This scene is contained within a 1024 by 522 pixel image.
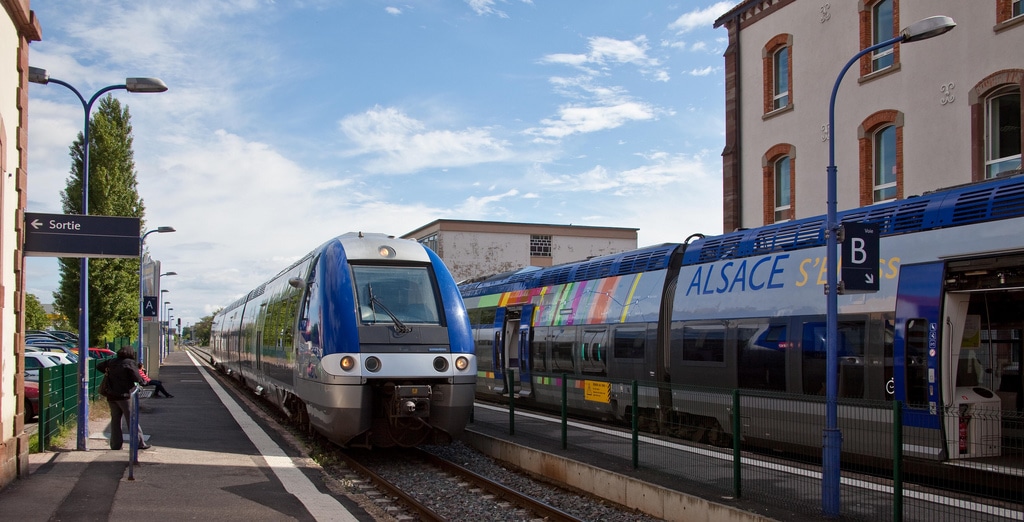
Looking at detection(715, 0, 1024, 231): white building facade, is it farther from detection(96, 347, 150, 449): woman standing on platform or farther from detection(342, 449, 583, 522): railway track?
detection(96, 347, 150, 449): woman standing on platform

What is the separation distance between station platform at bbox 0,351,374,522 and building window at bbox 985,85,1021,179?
14252 millimetres

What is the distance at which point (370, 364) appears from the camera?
11430 mm

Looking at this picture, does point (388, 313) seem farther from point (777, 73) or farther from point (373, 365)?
point (777, 73)

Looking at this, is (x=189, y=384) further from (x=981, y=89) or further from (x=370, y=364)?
(x=981, y=89)

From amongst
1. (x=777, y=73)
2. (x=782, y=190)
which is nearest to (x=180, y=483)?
(x=782, y=190)

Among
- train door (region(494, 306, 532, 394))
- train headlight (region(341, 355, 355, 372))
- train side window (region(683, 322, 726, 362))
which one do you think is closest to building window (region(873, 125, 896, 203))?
train door (region(494, 306, 532, 394))

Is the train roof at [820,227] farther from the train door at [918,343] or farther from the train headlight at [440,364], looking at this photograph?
the train headlight at [440,364]

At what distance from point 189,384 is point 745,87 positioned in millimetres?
20833

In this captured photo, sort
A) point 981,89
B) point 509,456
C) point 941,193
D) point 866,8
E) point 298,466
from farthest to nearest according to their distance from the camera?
point 866,8, point 981,89, point 509,456, point 298,466, point 941,193

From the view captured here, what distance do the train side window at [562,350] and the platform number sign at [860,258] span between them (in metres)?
9.15

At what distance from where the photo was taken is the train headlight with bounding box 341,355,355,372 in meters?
11.3

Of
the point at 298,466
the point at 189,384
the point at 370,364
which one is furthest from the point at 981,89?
the point at 189,384

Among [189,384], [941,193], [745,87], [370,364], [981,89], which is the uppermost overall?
[745,87]

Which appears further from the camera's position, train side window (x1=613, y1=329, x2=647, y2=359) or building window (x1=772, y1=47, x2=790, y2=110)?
building window (x1=772, y1=47, x2=790, y2=110)
